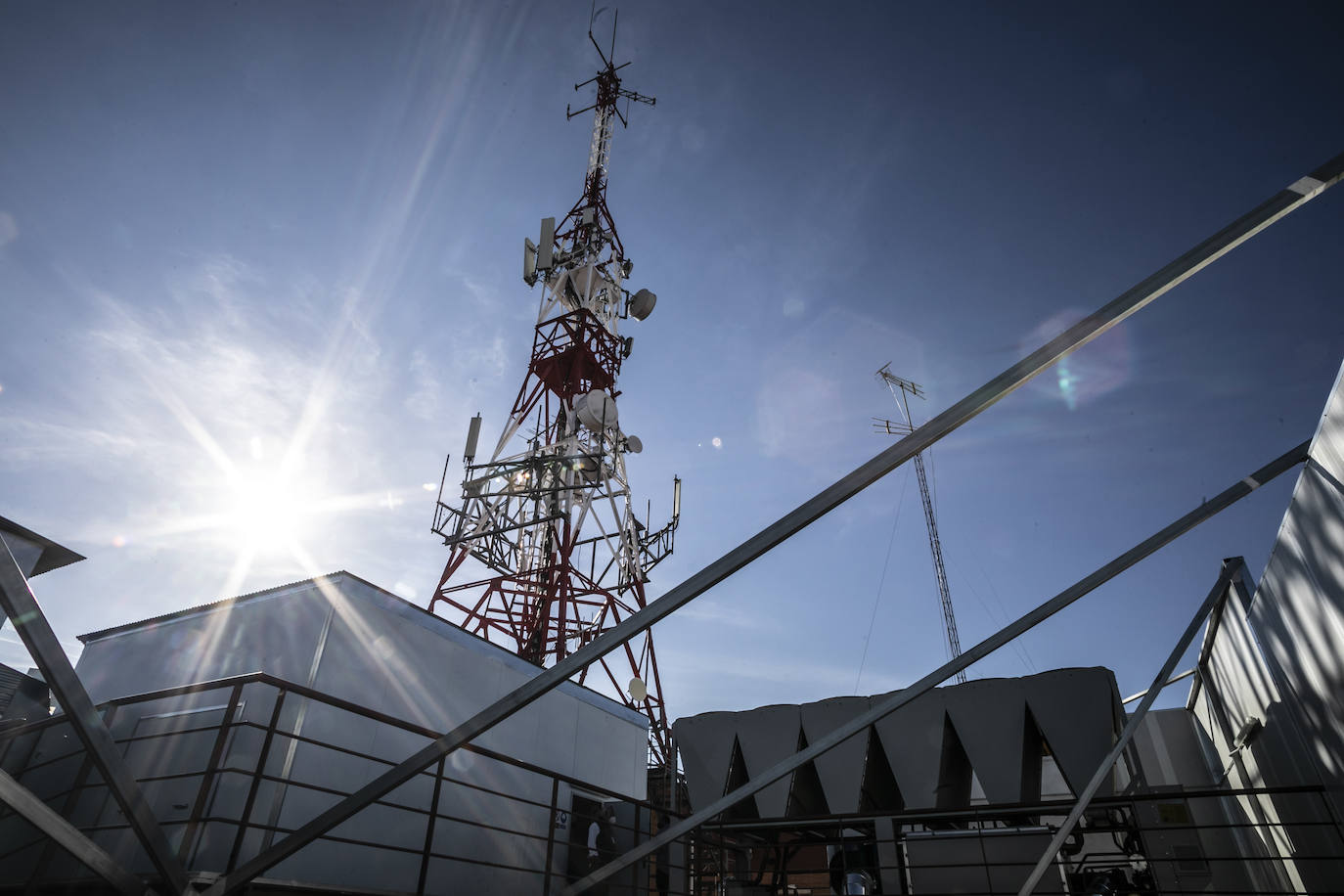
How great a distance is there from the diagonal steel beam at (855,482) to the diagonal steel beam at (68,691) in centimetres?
69

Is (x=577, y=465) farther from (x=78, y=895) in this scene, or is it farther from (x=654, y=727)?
(x=78, y=895)

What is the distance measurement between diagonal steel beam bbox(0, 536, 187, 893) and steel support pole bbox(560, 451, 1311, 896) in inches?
125

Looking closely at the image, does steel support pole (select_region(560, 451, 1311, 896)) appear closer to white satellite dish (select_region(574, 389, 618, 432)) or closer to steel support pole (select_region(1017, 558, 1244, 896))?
steel support pole (select_region(1017, 558, 1244, 896))

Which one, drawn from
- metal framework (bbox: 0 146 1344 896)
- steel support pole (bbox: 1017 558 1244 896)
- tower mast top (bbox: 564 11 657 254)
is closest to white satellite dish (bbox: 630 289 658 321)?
tower mast top (bbox: 564 11 657 254)

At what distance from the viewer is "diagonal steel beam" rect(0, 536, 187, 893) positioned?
2326 mm

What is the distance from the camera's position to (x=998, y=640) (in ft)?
19.1

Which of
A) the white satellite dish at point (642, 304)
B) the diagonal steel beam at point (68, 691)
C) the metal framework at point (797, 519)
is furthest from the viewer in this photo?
the white satellite dish at point (642, 304)

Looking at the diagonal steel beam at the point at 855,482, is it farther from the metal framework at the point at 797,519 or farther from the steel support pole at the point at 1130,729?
the steel support pole at the point at 1130,729

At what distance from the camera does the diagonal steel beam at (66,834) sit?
2.42 metres

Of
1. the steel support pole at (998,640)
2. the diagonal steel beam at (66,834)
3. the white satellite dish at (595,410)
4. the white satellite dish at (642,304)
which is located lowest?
the diagonal steel beam at (66,834)

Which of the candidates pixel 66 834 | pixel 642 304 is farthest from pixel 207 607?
pixel 642 304

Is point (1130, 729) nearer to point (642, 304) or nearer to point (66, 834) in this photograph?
point (66, 834)

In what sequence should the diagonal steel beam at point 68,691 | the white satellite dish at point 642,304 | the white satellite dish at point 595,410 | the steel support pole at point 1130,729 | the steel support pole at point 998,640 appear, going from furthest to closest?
the white satellite dish at point 642,304 → the white satellite dish at point 595,410 → the steel support pole at point 1130,729 → the steel support pole at point 998,640 → the diagonal steel beam at point 68,691

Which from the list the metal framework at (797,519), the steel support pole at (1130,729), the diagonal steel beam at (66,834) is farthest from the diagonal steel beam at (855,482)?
the steel support pole at (1130,729)
